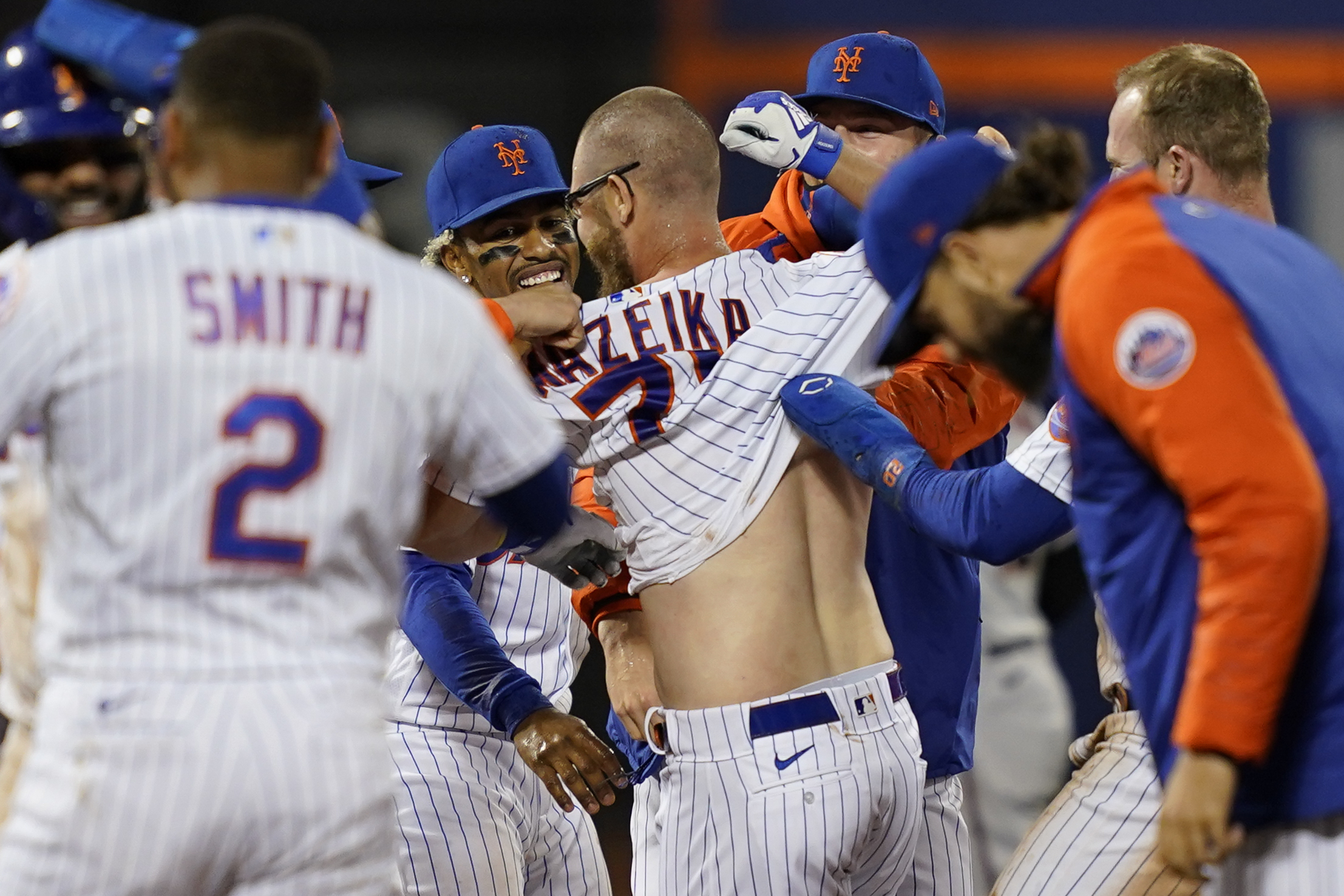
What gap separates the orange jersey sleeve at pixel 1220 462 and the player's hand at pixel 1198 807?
3cm

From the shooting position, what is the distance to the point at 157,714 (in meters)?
1.94

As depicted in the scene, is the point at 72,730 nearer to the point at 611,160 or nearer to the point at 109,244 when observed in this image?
the point at 109,244

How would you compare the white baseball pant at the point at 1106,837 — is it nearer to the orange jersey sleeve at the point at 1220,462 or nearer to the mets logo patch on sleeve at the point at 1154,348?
the orange jersey sleeve at the point at 1220,462

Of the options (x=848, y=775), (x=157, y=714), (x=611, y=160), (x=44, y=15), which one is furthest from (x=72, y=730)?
(x=611, y=160)

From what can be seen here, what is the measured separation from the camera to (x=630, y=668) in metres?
3.46

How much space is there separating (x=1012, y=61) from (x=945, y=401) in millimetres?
4909

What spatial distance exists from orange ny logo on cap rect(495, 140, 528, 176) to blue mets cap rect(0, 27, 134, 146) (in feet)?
4.35

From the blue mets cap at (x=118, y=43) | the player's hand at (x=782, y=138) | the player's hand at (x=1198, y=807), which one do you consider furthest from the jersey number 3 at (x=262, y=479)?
the player's hand at (x=782, y=138)

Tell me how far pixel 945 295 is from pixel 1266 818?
0.87m

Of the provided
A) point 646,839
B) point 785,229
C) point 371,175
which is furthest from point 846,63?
point 646,839

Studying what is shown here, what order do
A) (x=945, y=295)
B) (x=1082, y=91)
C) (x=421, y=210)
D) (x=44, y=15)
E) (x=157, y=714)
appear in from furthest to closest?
1. (x=1082, y=91)
2. (x=421, y=210)
3. (x=44, y=15)
4. (x=945, y=295)
5. (x=157, y=714)

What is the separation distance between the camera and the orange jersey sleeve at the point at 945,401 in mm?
3484

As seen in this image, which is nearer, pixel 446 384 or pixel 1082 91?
pixel 446 384

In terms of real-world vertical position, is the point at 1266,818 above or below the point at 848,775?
above
